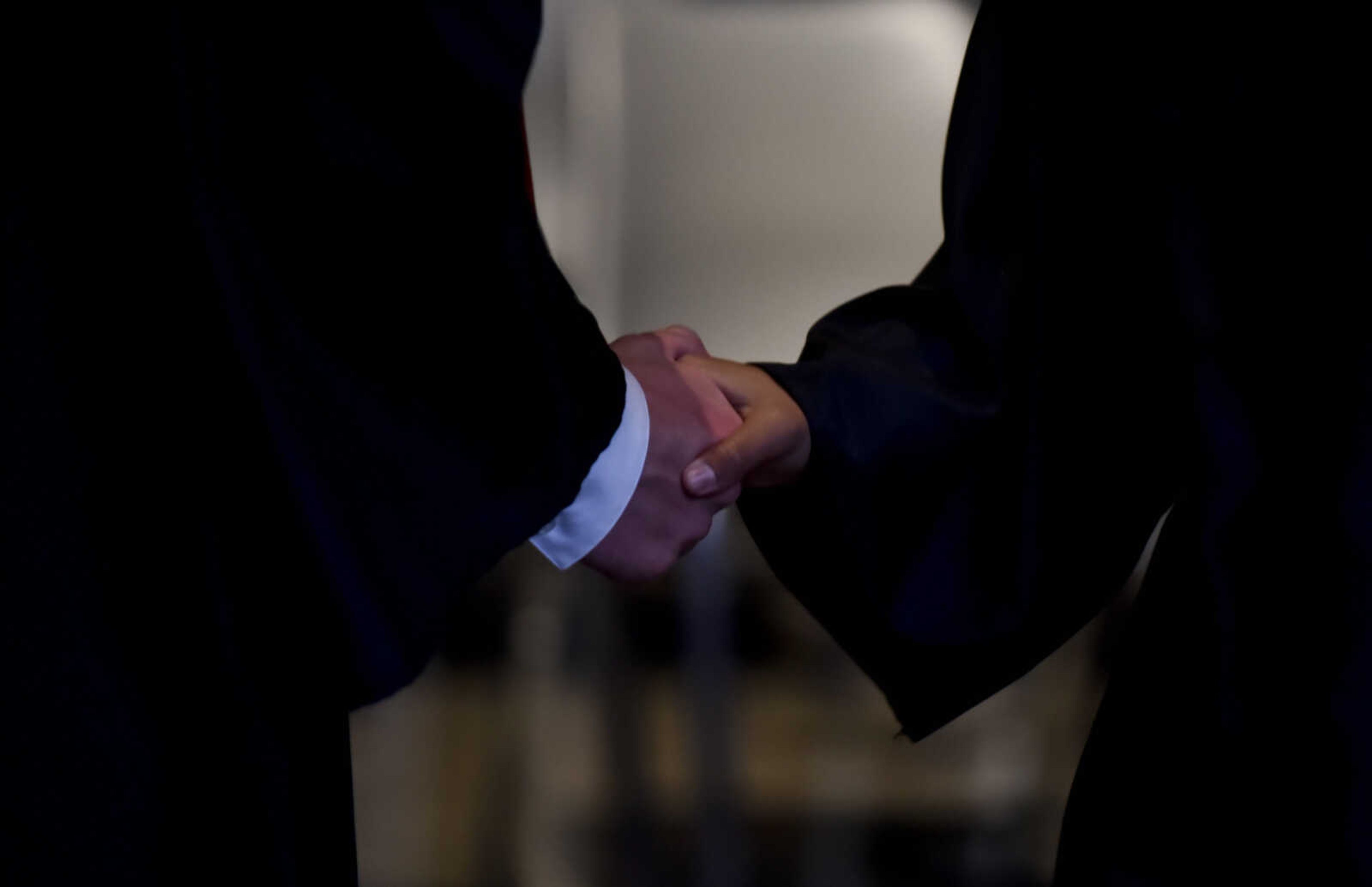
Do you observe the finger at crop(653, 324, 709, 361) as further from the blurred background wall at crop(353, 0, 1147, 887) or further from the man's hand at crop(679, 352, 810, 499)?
the blurred background wall at crop(353, 0, 1147, 887)

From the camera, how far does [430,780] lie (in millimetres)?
799

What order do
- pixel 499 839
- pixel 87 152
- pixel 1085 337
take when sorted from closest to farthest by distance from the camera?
pixel 87 152 < pixel 1085 337 < pixel 499 839

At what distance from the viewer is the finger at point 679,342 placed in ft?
1.79

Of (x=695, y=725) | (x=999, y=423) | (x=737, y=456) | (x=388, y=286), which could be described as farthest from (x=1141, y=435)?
(x=695, y=725)

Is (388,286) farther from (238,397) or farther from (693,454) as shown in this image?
(693,454)

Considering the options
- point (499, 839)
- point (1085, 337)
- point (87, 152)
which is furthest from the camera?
point (499, 839)

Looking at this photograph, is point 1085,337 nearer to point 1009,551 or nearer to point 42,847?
point 1009,551

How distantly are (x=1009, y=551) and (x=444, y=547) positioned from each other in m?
0.25

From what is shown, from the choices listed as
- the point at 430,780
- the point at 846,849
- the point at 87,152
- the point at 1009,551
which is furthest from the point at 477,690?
the point at 87,152

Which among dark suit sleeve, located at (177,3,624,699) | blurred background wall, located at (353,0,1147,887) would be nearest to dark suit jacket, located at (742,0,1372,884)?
dark suit sleeve, located at (177,3,624,699)

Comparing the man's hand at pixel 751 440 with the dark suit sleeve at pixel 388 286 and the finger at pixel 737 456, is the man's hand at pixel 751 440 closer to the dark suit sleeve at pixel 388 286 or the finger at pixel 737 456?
the finger at pixel 737 456

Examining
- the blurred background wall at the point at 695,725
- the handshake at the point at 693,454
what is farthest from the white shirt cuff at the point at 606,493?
the blurred background wall at the point at 695,725

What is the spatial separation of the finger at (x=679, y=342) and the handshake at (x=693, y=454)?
0.07 feet

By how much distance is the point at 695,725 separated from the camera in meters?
0.81
